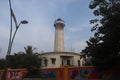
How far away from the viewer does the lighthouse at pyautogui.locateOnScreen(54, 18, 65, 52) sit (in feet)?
249

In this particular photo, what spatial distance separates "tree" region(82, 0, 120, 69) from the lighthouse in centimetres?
4998

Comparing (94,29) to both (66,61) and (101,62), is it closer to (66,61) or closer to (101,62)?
(101,62)

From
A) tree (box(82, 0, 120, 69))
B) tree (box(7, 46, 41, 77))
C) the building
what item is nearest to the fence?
tree (box(82, 0, 120, 69))

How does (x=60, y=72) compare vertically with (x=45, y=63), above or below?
below

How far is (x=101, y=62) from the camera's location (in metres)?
24.2

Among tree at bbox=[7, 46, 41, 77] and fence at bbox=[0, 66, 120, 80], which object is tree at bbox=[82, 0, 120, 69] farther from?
tree at bbox=[7, 46, 41, 77]

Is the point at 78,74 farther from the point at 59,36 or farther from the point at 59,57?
the point at 59,36

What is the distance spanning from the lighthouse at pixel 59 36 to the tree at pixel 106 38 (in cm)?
4998

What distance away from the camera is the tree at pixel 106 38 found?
23.4 m

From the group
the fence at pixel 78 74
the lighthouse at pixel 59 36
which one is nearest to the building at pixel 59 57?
the lighthouse at pixel 59 36

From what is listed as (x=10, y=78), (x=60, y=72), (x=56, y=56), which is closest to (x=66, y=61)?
(x=56, y=56)

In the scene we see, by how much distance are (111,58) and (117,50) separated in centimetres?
82

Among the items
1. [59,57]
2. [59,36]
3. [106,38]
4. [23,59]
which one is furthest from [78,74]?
[59,36]

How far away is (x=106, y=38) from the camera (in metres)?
23.8
